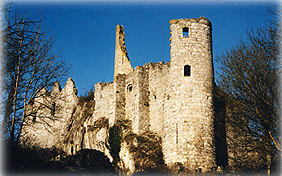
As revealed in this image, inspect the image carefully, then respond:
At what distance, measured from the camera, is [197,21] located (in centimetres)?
2294

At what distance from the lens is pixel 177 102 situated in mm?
21906

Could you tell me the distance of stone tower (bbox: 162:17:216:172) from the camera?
20.8 meters

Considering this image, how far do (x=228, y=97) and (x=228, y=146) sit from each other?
4206mm

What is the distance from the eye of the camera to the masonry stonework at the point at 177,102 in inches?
825

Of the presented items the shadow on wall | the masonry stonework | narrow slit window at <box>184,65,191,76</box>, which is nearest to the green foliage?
the masonry stonework

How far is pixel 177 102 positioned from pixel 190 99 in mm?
762

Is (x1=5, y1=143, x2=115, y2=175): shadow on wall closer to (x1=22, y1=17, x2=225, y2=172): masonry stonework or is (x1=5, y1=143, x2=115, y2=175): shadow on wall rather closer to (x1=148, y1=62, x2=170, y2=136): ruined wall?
(x1=22, y1=17, x2=225, y2=172): masonry stonework

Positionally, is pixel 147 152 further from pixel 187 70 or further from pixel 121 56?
pixel 121 56

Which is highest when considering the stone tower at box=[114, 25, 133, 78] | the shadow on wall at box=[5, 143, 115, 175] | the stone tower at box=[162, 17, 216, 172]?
the stone tower at box=[114, 25, 133, 78]

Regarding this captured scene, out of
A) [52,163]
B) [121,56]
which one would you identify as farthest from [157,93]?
[52,163]

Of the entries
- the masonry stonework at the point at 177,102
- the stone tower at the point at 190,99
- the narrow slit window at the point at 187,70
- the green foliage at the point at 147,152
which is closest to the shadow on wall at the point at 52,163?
the masonry stonework at the point at 177,102

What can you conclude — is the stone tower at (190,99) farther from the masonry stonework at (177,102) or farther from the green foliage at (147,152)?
the green foliage at (147,152)

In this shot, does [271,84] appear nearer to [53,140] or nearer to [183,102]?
[183,102]

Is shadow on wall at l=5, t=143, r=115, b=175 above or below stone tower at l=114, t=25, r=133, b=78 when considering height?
below
